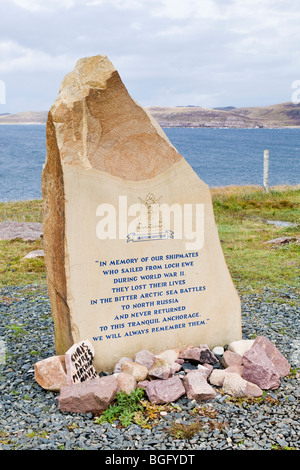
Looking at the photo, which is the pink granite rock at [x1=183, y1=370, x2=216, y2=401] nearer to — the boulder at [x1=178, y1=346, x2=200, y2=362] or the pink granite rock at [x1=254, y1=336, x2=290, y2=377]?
the boulder at [x1=178, y1=346, x2=200, y2=362]

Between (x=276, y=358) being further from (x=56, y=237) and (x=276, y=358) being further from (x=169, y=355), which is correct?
(x=56, y=237)

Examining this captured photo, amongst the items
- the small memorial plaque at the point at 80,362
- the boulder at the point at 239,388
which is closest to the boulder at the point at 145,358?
the small memorial plaque at the point at 80,362

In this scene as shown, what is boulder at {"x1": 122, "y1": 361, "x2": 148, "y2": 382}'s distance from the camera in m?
5.63

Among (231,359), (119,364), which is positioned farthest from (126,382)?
(231,359)

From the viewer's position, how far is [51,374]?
18.2 ft

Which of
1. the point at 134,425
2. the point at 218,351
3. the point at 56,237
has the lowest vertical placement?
the point at 134,425

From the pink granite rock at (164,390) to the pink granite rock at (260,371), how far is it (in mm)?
816

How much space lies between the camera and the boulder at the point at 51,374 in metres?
5.53

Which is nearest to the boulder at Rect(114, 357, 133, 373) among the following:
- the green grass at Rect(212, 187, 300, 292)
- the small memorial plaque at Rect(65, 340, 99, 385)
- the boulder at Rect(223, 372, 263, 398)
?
the small memorial plaque at Rect(65, 340, 99, 385)

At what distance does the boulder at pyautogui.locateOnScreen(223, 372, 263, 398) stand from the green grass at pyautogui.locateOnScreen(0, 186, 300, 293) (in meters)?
4.22

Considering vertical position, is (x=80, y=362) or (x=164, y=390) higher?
(x=80, y=362)

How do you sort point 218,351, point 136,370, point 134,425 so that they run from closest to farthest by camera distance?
point 134,425 < point 136,370 < point 218,351

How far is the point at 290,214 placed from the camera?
1764 cm

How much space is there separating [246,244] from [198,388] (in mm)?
8279
